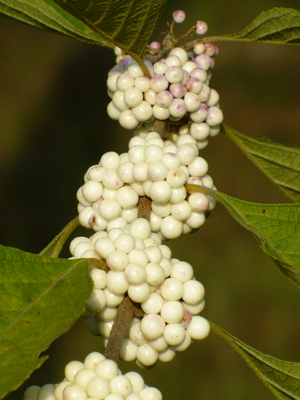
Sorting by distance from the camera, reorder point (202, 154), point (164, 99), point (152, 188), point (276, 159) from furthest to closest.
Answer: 1. point (202, 154)
2. point (276, 159)
3. point (164, 99)
4. point (152, 188)

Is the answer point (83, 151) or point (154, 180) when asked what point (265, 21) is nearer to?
point (154, 180)

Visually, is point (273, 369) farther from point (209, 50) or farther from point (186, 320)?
point (209, 50)

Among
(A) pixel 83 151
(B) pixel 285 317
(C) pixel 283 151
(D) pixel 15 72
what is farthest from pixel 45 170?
(C) pixel 283 151

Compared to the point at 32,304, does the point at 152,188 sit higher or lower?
higher

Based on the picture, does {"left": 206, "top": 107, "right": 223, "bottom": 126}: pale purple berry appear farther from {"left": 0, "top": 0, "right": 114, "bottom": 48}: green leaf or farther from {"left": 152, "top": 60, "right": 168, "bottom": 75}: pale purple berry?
{"left": 0, "top": 0, "right": 114, "bottom": 48}: green leaf

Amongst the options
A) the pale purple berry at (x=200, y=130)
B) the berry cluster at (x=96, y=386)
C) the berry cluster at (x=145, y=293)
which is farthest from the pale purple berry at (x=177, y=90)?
the berry cluster at (x=96, y=386)

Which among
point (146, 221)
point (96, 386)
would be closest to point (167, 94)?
point (146, 221)

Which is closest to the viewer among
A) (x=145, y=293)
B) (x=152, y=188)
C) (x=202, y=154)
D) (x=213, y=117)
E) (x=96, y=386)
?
(x=96, y=386)
